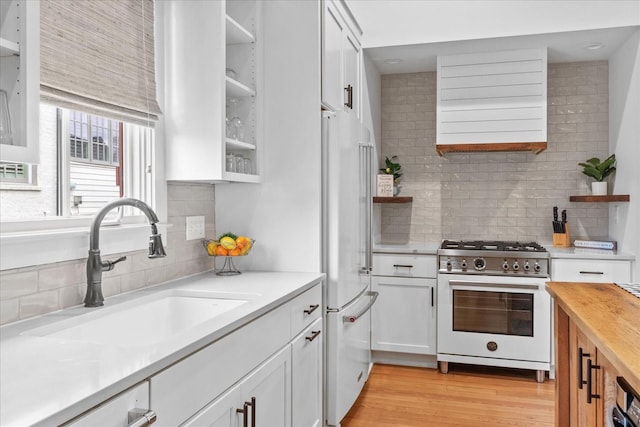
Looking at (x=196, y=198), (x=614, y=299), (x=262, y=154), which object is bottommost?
(x=614, y=299)

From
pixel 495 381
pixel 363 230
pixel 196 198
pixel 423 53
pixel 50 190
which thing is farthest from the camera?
pixel 423 53

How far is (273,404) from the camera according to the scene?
1.92 m

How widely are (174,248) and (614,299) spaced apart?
1920 millimetres

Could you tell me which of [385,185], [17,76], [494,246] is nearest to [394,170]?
[385,185]

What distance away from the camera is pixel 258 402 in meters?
1.78

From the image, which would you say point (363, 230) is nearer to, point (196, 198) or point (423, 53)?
point (196, 198)

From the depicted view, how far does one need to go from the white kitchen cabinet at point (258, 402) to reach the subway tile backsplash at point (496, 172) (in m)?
2.57

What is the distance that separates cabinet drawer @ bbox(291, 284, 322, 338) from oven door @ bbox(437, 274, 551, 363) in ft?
4.92

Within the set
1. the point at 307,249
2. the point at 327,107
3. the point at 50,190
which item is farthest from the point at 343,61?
the point at 50,190

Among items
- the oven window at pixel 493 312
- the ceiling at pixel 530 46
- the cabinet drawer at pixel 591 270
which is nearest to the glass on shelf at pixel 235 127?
the ceiling at pixel 530 46

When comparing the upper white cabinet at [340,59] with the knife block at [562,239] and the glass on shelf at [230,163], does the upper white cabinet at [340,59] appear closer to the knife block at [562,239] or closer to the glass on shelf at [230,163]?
the glass on shelf at [230,163]

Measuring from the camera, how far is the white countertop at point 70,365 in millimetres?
927

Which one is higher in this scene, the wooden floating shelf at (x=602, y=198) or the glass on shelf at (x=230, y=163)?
the glass on shelf at (x=230, y=163)

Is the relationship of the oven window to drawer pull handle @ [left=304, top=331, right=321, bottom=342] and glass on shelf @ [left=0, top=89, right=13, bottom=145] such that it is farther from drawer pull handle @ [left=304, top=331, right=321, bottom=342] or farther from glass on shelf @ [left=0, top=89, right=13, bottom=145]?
glass on shelf @ [left=0, top=89, right=13, bottom=145]
